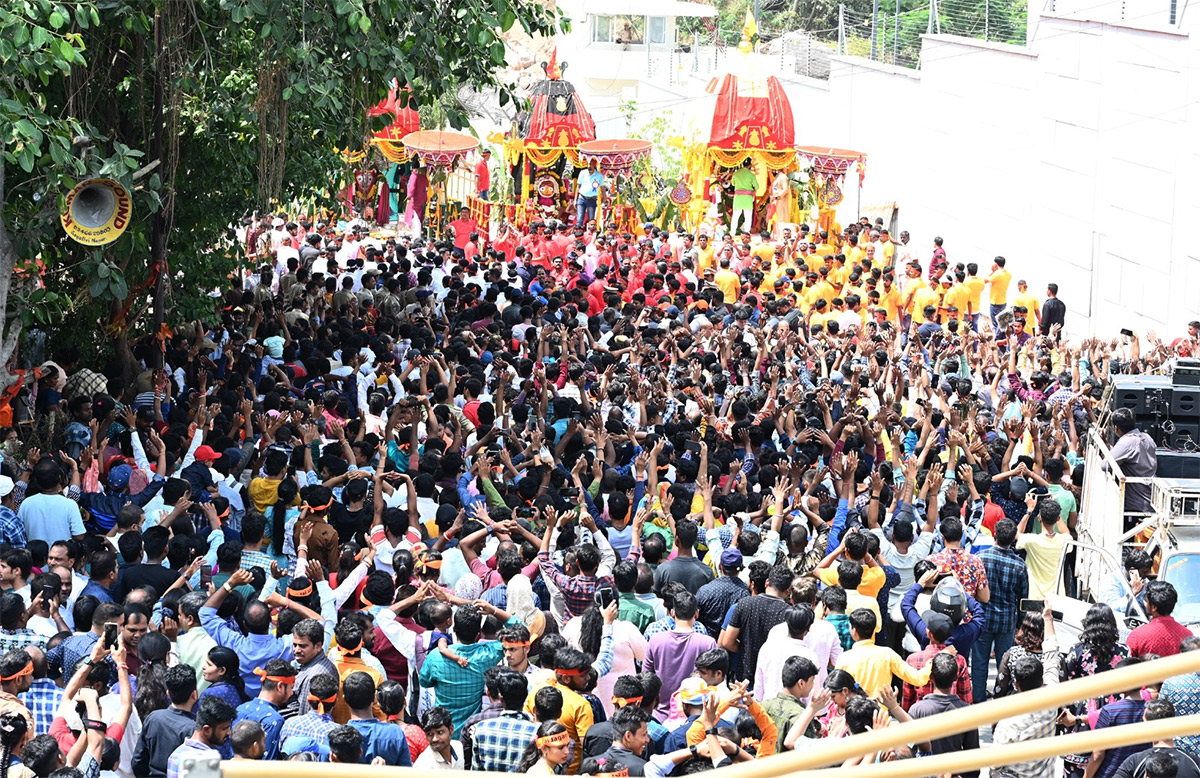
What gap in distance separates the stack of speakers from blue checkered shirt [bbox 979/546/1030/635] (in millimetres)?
3411

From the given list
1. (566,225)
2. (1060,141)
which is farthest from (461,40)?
(566,225)

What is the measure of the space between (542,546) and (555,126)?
21453 mm

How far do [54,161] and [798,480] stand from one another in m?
5.28

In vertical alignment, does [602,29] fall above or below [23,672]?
above

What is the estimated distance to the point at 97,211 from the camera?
10.4 meters

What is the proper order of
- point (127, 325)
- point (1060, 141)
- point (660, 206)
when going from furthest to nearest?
1. point (660, 206)
2. point (1060, 141)
3. point (127, 325)

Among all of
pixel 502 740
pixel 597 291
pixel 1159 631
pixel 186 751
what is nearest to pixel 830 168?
pixel 597 291

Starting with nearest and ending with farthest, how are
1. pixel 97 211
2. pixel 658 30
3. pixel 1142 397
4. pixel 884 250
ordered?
pixel 97 211 < pixel 1142 397 < pixel 884 250 < pixel 658 30

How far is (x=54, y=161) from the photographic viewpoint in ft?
32.2

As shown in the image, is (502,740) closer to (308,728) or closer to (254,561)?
(308,728)

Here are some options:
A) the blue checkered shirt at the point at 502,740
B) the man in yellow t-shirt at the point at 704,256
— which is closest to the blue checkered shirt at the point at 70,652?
the blue checkered shirt at the point at 502,740

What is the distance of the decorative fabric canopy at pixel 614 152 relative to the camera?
2777cm

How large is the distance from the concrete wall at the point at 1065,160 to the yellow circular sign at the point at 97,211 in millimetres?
12785

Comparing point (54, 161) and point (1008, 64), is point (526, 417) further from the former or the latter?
point (1008, 64)
